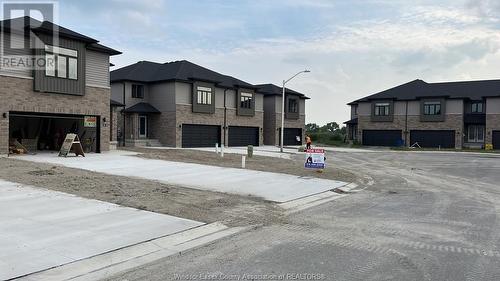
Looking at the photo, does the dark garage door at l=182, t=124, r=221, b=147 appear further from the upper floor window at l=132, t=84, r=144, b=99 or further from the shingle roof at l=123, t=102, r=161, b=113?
the upper floor window at l=132, t=84, r=144, b=99

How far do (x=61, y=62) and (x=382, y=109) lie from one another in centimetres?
4343

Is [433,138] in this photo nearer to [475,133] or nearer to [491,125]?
[475,133]

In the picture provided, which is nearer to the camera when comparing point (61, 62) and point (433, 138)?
point (61, 62)

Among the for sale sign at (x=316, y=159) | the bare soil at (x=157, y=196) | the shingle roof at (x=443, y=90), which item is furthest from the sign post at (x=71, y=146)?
the shingle roof at (x=443, y=90)

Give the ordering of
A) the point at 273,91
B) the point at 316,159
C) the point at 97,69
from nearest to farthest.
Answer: the point at 316,159, the point at 97,69, the point at 273,91

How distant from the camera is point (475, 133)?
5441 cm

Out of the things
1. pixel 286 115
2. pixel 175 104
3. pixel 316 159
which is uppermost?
pixel 175 104

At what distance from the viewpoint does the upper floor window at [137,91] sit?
1582 inches

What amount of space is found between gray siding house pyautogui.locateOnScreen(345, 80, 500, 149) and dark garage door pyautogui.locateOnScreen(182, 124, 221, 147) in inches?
992

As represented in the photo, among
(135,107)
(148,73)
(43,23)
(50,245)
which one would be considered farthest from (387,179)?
(148,73)

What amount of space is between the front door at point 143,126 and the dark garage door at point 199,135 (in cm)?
Answer: 377

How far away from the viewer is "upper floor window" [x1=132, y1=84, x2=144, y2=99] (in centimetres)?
4019

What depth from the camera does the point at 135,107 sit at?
39.1 m

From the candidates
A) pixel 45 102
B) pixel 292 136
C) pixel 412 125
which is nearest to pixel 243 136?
pixel 292 136
